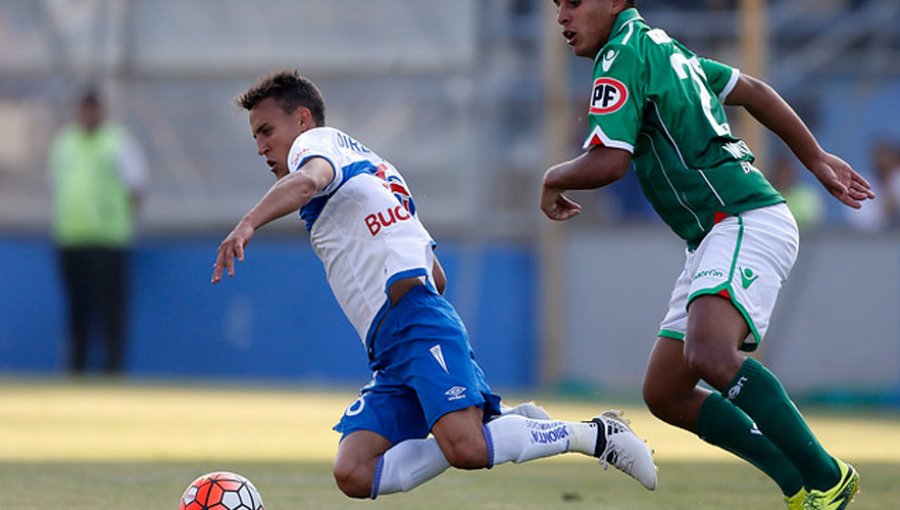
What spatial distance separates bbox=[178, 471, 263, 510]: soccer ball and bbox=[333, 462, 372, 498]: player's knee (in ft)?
1.00

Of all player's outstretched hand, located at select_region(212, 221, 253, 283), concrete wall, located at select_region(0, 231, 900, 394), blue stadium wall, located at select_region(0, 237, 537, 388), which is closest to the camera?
player's outstretched hand, located at select_region(212, 221, 253, 283)


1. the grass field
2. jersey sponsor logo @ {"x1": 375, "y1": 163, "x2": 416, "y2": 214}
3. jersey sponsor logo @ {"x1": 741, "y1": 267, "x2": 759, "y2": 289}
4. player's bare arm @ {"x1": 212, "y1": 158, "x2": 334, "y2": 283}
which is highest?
jersey sponsor logo @ {"x1": 375, "y1": 163, "x2": 416, "y2": 214}

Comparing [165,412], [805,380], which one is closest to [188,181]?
[165,412]

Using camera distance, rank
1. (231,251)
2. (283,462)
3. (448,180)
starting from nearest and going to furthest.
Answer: (231,251) < (283,462) < (448,180)

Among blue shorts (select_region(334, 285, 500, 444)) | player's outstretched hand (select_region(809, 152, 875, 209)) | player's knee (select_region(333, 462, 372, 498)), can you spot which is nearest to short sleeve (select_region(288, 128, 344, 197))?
blue shorts (select_region(334, 285, 500, 444))

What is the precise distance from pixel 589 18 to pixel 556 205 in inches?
26.9

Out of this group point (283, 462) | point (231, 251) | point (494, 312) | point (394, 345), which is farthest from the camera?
point (494, 312)

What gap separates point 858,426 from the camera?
38.4ft

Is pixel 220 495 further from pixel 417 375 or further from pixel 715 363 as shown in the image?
pixel 715 363

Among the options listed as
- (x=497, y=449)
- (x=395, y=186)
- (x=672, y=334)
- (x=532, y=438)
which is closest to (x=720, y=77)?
(x=672, y=334)

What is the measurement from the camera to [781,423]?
5.93 m

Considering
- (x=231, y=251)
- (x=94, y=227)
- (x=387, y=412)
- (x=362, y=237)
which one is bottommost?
(x=387, y=412)

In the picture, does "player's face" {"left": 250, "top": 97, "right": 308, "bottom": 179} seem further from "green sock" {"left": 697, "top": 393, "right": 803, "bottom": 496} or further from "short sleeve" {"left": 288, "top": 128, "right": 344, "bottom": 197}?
"green sock" {"left": 697, "top": 393, "right": 803, "bottom": 496}

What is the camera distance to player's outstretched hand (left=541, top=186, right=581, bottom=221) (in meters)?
6.11
